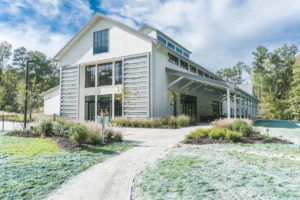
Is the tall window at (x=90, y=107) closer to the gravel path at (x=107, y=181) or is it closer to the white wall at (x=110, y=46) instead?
the white wall at (x=110, y=46)

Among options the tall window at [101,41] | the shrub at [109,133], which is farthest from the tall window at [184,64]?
the shrub at [109,133]

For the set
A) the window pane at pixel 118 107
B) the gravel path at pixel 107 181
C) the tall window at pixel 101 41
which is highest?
the tall window at pixel 101 41

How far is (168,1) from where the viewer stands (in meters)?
8.98

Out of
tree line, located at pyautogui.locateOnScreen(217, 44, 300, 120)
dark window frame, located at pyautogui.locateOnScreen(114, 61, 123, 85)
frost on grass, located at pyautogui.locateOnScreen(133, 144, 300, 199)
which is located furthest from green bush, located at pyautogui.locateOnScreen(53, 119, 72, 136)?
tree line, located at pyautogui.locateOnScreen(217, 44, 300, 120)

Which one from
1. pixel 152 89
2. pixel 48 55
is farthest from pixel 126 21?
pixel 48 55

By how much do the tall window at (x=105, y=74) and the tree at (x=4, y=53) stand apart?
36621 mm

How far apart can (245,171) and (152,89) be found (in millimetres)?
10938

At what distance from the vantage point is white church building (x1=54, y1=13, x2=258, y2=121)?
47.3 feet

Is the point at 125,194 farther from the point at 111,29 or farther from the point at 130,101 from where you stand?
the point at 111,29

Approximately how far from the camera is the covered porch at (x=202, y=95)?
45.8 feet

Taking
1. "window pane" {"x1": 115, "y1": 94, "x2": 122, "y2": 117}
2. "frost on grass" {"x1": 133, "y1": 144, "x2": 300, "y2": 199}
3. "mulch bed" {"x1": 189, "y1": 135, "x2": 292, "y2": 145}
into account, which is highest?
"window pane" {"x1": 115, "y1": 94, "x2": 122, "y2": 117}

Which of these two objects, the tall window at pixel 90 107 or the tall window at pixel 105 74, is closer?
the tall window at pixel 105 74

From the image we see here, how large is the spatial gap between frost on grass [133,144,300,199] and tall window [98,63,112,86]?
13861 mm

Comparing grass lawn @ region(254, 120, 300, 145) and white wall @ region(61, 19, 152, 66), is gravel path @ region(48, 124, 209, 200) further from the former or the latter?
white wall @ region(61, 19, 152, 66)
